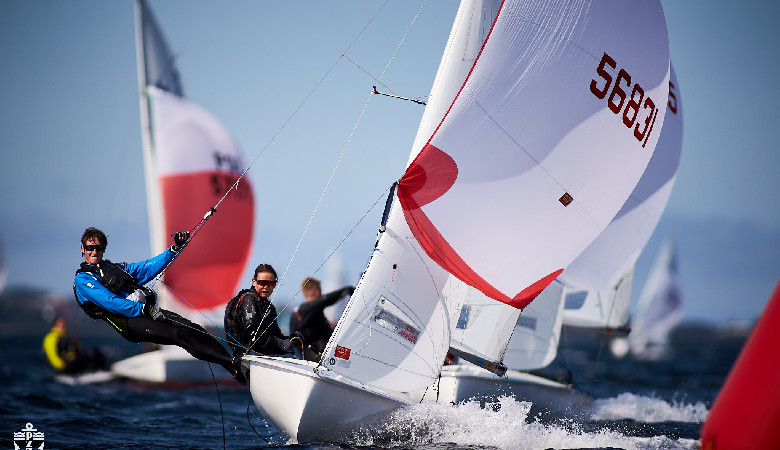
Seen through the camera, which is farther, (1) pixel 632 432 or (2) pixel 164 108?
(2) pixel 164 108

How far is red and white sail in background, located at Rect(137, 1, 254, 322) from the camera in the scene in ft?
50.3

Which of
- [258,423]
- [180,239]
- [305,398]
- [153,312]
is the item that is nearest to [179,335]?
[153,312]

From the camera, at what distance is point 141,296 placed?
19.7ft

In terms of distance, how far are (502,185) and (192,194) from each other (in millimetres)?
10042

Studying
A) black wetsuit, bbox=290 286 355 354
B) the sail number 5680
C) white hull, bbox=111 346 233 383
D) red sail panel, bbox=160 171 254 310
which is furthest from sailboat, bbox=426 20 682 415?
red sail panel, bbox=160 171 254 310

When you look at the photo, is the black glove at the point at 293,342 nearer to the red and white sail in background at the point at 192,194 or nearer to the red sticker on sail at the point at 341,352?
the red sticker on sail at the point at 341,352

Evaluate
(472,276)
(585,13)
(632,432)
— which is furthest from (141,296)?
(632,432)

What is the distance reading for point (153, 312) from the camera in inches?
239

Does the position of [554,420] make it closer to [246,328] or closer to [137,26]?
[246,328]

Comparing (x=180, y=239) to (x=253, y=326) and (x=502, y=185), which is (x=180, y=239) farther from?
(x=502, y=185)

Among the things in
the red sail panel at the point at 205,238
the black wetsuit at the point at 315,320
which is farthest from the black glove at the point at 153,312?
the red sail panel at the point at 205,238

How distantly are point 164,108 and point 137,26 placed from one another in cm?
223

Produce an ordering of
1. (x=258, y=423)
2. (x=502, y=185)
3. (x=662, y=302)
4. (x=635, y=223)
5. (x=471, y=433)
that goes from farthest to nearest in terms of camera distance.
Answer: (x=662, y=302) < (x=635, y=223) < (x=258, y=423) < (x=502, y=185) < (x=471, y=433)

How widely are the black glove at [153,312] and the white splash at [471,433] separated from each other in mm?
1851
